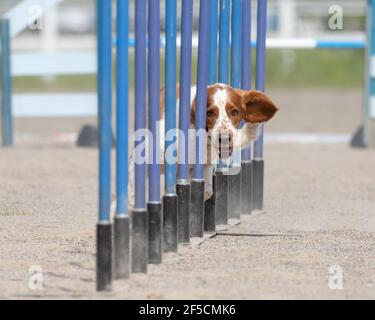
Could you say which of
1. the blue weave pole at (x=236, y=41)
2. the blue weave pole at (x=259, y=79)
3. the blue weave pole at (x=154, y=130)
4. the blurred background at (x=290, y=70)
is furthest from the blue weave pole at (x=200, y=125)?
the blurred background at (x=290, y=70)

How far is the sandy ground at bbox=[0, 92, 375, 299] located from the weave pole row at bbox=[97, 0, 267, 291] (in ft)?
0.38

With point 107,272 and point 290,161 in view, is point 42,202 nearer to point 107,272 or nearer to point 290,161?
point 107,272

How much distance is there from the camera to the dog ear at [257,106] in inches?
191

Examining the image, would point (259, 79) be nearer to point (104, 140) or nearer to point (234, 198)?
point (234, 198)

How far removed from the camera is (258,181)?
A: 18.2ft

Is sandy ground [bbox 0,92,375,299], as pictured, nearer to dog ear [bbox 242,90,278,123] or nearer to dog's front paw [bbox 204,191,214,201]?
dog's front paw [bbox 204,191,214,201]

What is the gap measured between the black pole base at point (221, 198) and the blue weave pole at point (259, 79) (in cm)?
46

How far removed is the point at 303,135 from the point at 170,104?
709 cm

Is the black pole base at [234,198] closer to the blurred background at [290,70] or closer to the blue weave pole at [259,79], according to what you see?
the blue weave pole at [259,79]

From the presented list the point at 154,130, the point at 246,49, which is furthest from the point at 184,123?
the point at 246,49

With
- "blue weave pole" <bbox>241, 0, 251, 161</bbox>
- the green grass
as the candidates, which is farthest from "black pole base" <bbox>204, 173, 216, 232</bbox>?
the green grass

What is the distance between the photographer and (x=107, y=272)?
3484 millimetres

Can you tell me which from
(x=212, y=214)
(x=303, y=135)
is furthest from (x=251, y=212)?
(x=303, y=135)

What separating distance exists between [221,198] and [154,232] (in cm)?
108
